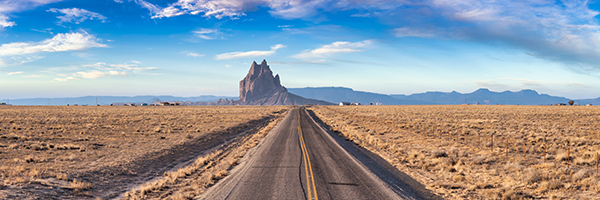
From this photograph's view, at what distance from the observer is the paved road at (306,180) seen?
12.3 meters

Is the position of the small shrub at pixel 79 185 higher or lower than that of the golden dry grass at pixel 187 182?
higher

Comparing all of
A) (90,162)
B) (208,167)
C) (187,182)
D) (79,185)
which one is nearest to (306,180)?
(187,182)

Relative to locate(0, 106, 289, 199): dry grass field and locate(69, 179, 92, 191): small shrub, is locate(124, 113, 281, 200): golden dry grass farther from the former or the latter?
locate(69, 179, 92, 191): small shrub

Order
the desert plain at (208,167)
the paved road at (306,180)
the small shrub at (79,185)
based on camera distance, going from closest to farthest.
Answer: the paved road at (306,180) → the desert plain at (208,167) → the small shrub at (79,185)

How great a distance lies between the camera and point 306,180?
14.3 meters

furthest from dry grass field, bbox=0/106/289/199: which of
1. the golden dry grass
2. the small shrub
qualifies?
the golden dry grass

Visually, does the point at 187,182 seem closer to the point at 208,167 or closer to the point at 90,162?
the point at 208,167

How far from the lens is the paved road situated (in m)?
12.3

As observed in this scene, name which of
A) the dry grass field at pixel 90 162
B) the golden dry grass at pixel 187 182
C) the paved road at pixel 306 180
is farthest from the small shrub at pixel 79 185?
the paved road at pixel 306 180

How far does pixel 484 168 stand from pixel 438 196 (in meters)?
5.91

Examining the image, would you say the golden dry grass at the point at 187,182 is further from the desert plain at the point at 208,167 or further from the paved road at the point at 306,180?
the paved road at the point at 306,180

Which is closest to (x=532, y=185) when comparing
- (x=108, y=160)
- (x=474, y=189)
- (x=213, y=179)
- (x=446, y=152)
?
(x=474, y=189)

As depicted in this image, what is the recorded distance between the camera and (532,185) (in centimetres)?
1312

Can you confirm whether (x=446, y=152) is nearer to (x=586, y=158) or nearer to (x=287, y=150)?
(x=586, y=158)
